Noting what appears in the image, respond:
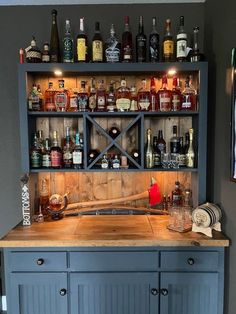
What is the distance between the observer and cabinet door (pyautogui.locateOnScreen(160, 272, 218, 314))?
1575mm

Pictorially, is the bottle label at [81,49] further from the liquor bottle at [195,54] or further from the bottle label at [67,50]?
the liquor bottle at [195,54]

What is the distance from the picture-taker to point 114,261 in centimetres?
158

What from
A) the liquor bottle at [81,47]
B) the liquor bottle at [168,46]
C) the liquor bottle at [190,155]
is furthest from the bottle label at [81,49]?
the liquor bottle at [190,155]

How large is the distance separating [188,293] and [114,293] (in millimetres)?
450

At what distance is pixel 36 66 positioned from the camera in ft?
5.79

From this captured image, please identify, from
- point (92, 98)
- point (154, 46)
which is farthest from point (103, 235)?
point (154, 46)

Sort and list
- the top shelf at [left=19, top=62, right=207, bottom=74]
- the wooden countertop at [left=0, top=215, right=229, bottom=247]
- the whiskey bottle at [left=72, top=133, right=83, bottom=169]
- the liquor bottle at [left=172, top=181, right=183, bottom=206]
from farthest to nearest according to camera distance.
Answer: the liquor bottle at [left=172, top=181, right=183, bottom=206], the whiskey bottle at [left=72, top=133, right=83, bottom=169], the top shelf at [left=19, top=62, right=207, bottom=74], the wooden countertop at [left=0, top=215, right=229, bottom=247]

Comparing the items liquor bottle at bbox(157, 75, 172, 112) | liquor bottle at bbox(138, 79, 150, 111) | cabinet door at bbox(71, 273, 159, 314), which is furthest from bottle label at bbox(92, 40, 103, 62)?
cabinet door at bbox(71, 273, 159, 314)

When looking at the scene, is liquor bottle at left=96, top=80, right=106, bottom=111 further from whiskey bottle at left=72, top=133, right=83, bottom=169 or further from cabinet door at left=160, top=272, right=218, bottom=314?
cabinet door at left=160, top=272, right=218, bottom=314

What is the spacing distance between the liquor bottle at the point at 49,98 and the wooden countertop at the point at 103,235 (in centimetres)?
83

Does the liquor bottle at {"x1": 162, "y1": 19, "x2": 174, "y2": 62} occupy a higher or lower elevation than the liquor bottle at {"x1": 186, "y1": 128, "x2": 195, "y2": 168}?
higher

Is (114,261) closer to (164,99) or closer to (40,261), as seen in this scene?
(40,261)

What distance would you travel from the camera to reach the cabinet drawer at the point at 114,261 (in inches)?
61.9

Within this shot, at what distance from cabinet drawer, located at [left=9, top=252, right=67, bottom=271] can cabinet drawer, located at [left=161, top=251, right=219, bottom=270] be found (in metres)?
0.62
